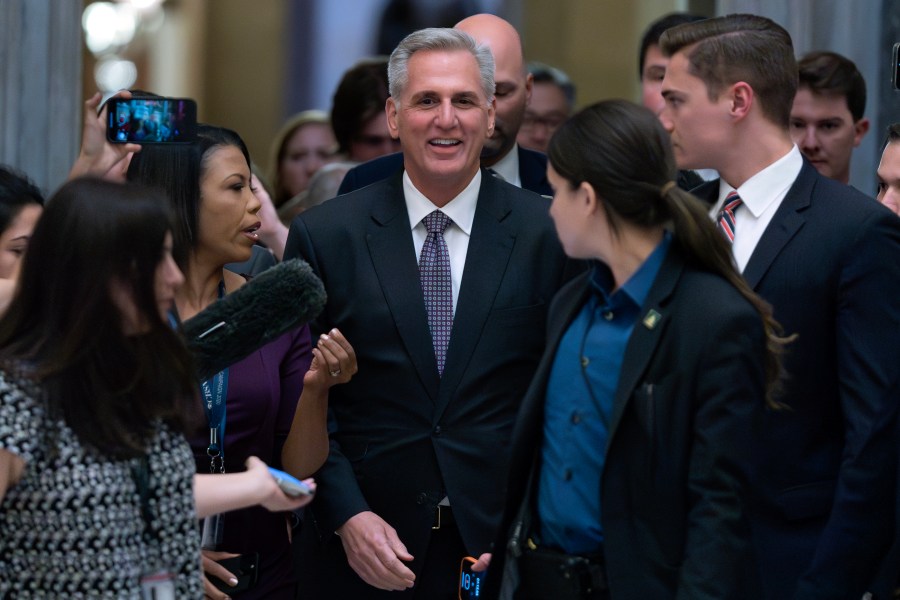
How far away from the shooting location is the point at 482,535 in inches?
154

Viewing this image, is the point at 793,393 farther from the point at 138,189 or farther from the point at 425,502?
the point at 138,189

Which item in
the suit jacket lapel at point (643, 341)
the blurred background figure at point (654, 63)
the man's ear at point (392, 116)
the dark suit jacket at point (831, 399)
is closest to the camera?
the suit jacket lapel at point (643, 341)

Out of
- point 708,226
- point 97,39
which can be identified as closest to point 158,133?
point 708,226

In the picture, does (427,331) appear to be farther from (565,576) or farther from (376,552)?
(565,576)

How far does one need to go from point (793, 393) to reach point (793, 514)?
0.27 m

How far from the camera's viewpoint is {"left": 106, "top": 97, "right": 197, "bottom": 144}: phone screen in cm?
404

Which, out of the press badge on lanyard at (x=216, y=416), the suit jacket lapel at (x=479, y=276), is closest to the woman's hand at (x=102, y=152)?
the press badge on lanyard at (x=216, y=416)

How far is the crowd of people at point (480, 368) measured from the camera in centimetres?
284

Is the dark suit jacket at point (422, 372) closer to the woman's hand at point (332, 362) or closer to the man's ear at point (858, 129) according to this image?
the woman's hand at point (332, 362)

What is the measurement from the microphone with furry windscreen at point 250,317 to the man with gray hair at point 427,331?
56 cm

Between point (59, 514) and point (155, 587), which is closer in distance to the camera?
point (59, 514)

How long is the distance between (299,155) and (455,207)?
11.7 feet

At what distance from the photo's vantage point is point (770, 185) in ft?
12.0

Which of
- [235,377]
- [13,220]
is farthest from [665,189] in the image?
[13,220]
